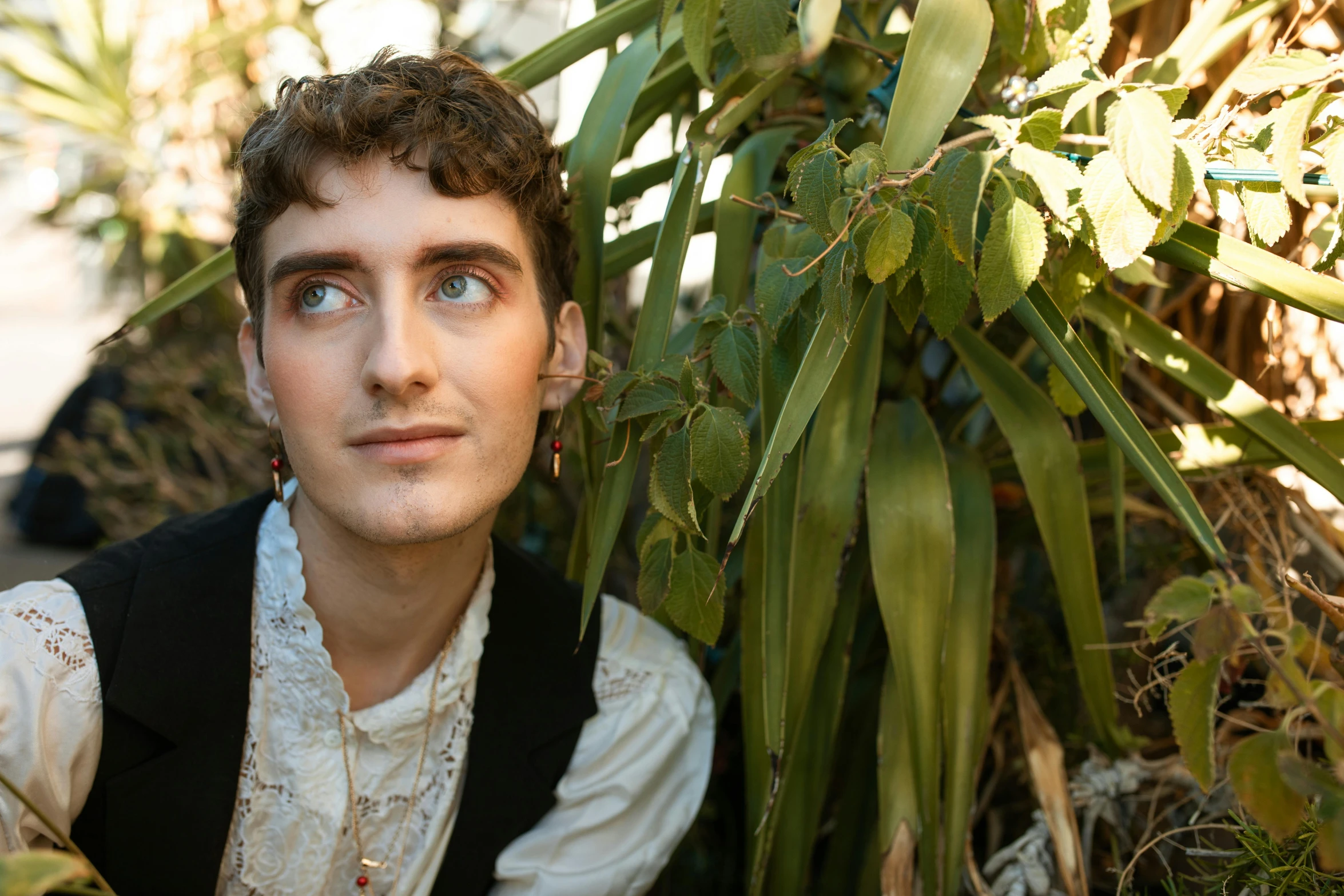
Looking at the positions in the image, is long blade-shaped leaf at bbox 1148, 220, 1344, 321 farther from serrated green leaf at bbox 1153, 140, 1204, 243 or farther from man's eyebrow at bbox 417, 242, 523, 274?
man's eyebrow at bbox 417, 242, 523, 274

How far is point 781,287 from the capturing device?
36.4 inches

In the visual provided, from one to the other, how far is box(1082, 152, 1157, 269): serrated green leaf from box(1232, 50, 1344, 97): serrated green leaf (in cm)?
16

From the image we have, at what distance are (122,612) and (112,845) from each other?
0.25 m

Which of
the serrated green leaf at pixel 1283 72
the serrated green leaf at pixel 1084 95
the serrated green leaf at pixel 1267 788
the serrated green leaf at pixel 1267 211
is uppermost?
the serrated green leaf at pixel 1283 72

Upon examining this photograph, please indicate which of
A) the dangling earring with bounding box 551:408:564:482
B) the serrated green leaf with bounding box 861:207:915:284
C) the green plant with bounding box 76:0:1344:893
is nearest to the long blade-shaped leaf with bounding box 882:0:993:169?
the green plant with bounding box 76:0:1344:893

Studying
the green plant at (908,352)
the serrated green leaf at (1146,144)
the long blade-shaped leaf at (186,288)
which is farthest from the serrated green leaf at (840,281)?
the long blade-shaped leaf at (186,288)

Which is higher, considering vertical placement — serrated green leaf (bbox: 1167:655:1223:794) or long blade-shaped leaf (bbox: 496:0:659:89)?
long blade-shaped leaf (bbox: 496:0:659:89)

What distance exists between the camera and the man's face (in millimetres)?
1018

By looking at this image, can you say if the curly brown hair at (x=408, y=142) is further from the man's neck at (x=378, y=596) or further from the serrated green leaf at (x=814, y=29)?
the serrated green leaf at (x=814, y=29)

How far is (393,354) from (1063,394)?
2.31ft

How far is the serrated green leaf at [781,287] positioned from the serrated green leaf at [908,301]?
71 mm

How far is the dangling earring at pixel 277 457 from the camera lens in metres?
1.22

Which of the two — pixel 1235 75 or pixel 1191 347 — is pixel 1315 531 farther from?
pixel 1235 75

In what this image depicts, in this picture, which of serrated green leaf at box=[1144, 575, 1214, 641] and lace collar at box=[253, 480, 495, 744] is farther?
lace collar at box=[253, 480, 495, 744]
